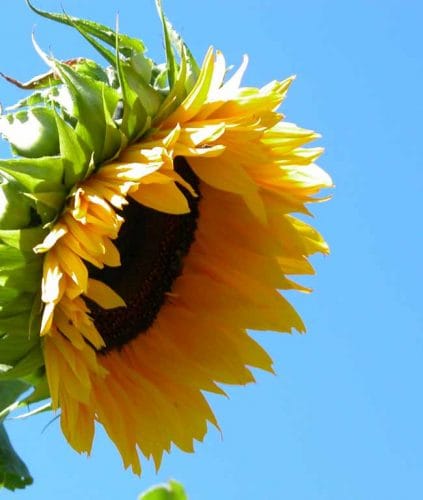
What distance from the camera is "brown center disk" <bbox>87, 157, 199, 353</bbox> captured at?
133 inches

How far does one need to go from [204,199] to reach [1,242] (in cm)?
84

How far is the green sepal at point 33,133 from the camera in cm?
283

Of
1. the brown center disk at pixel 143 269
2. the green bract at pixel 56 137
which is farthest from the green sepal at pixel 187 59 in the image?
the brown center disk at pixel 143 269

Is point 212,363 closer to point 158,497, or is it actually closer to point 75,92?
point 75,92

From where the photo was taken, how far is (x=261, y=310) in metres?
3.38

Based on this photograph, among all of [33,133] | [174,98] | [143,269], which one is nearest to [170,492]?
[33,133]

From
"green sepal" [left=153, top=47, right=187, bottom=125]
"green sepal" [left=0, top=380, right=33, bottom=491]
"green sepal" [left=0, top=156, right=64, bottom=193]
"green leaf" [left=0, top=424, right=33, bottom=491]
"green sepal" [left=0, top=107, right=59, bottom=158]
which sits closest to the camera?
"green sepal" [left=0, top=156, right=64, bottom=193]

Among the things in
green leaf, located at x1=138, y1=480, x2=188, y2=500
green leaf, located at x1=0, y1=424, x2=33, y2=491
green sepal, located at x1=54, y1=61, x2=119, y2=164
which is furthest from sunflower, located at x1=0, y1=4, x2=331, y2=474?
green leaf, located at x1=138, y1=480, x2=188, y2=500

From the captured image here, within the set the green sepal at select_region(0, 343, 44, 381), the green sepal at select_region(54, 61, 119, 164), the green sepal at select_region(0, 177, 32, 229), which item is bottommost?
the green sepal at select_region(0, 343, 44, 381)

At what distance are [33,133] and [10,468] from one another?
116 centimetres

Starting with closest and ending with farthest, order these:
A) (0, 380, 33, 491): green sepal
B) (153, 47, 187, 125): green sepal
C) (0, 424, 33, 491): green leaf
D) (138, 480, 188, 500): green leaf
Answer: (138, 480, 188, 500): green leaf → (153, 47, 187, 125): green sepal → (0, 380, 33, 491): green sepal → (0, 424, 33, 491): green leaf

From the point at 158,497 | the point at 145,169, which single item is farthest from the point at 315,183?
the point at 158,497

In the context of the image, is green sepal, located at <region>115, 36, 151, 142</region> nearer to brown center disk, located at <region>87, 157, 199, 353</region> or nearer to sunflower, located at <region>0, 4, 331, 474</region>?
sunflower, located at <region>0, 4, 331, 474</region>

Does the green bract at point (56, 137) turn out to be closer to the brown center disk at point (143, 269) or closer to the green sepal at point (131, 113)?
the green sepal at point (131, 113)
